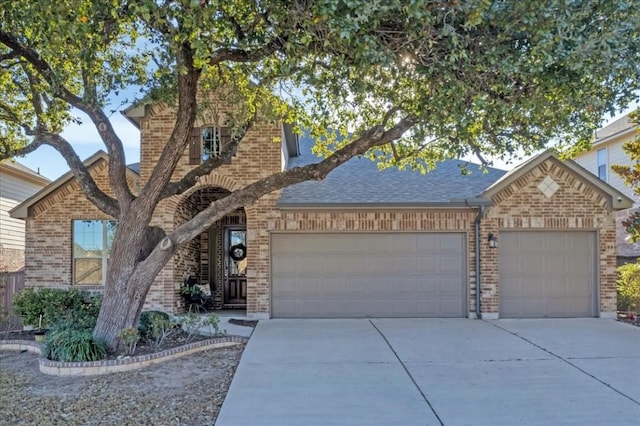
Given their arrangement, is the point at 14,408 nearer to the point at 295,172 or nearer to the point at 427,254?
the point at 295,172

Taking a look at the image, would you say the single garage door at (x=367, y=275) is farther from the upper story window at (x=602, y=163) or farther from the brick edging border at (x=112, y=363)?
the upper story window at (x=602, y=163)

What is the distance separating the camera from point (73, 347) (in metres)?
6.78

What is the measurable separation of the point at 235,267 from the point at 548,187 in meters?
8.69

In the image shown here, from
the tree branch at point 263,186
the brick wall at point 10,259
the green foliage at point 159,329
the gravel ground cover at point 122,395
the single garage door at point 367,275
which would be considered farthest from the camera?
the brick wall at point 10,259

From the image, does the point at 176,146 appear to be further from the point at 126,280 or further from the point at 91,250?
the point at 91,250

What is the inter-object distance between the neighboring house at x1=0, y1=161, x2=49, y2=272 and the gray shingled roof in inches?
426

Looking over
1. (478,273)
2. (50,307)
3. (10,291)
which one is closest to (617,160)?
(478,273)

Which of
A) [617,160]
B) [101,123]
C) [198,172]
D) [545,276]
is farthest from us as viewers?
[617,160]

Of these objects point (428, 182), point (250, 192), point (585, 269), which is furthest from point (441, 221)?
point (250, 192)

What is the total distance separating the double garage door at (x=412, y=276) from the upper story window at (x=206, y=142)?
276 centimetres

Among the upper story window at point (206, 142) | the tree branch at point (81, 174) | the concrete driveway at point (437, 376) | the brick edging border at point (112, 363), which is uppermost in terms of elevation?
the upper story window at point (206, 142)

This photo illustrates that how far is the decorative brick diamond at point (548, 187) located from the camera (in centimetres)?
1105

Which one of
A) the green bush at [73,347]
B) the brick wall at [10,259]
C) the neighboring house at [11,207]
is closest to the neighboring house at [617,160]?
the green bush at [73,347]

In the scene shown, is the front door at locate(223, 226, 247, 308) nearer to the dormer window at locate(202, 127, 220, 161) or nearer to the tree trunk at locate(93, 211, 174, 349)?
the dormer window at locate(202, 127, 220, 161)
